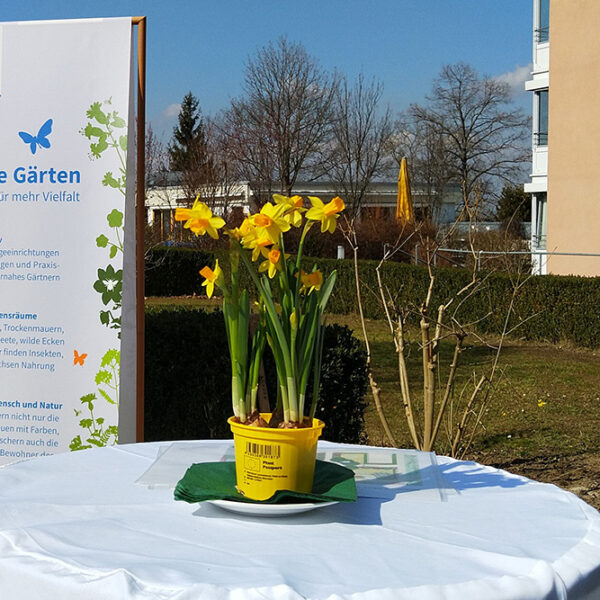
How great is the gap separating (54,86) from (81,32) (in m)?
0.28

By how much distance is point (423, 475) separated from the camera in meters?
2.16

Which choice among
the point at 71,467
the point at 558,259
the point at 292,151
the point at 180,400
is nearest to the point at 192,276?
the point at 292,151

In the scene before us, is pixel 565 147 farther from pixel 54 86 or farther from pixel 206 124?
pixel 54 86

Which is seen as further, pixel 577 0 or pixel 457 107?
pixel 457 107

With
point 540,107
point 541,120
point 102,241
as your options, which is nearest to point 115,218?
point 102,241

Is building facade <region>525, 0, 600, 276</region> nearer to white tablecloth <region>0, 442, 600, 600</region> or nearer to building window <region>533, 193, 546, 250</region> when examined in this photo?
building window <region>533, 193, 546, 250</region>

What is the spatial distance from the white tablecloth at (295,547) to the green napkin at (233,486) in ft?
0.13

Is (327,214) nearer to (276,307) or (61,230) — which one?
(276,307)

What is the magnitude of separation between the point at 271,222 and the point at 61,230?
93.4 inches

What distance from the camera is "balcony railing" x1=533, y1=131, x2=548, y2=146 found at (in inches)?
874

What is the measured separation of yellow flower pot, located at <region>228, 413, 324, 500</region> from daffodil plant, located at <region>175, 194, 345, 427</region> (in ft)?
0.15

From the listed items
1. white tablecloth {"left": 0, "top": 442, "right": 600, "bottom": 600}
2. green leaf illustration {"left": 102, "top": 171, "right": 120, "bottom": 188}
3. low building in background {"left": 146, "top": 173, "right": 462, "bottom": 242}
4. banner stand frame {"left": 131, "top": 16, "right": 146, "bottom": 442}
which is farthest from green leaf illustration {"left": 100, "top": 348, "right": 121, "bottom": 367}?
low building in background {"left": 146, "top": 173, "right": 462, "bottom": 242}

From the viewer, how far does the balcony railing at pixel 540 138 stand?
22.2 meters

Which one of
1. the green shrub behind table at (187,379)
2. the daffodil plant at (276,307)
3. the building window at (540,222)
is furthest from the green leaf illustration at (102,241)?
the building window at (540,222)
